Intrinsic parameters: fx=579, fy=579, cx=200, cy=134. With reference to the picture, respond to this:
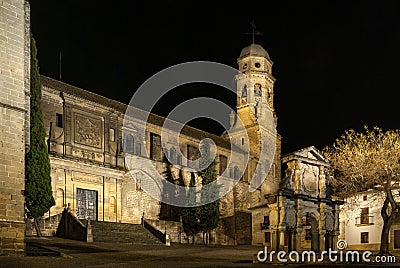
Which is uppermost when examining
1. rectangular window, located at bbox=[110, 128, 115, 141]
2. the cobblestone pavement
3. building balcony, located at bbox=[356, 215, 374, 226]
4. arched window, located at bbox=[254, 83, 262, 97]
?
arched window, located at bbox=[254, 83, 262, 97]

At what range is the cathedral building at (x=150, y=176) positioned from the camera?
22250mm

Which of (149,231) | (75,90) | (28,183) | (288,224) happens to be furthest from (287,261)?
(75,90)

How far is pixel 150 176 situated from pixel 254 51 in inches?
794

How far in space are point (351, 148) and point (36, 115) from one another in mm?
15446

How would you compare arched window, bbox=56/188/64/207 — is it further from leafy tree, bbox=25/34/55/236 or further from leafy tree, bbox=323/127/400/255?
leafy tree, bbox=323/127/400/255

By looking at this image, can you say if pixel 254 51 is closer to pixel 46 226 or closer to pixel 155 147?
pixel 155 147

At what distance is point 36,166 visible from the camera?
2733 cm

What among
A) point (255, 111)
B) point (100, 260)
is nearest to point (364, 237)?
point (255, 111)

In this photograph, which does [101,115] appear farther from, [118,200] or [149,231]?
[149,231]

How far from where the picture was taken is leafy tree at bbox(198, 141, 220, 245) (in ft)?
129

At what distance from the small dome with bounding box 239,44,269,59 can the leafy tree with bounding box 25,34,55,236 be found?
3142cm

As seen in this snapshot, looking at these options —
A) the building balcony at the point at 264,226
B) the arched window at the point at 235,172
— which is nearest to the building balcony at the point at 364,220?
the building balcony at the point at 264,226

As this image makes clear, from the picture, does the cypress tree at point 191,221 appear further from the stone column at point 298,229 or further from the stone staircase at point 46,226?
the stone column at point 298,229

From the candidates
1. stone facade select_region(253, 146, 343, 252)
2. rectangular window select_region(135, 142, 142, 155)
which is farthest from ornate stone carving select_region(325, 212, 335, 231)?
rectangular window select_region(135, 142, 142, 155)
